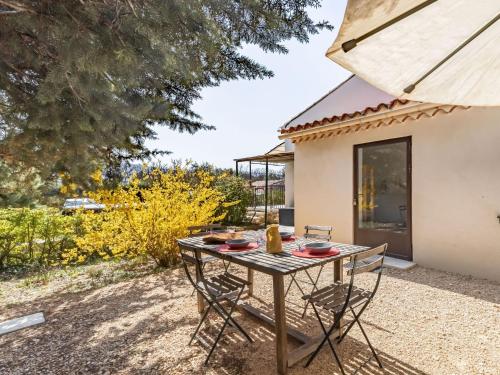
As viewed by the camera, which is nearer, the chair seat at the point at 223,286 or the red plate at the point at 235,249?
the chair seat at the point at 223,286

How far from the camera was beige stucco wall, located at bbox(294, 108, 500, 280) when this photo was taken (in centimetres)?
507

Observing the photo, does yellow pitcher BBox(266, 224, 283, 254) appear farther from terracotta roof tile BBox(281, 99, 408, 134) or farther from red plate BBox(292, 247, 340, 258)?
terracotta roof tile BBox(281, 99, 408, 134)

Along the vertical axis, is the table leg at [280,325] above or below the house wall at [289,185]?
below

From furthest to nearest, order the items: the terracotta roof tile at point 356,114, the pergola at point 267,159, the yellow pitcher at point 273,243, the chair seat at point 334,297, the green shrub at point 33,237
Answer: the pergola at point 267,159, the green shrub at point 33,237, the terracotta roof tile at point 356,114, the yellow pitcher at point 273,243, the chair seat at point 334,297

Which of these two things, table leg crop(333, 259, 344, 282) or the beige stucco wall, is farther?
the beige stucco wall

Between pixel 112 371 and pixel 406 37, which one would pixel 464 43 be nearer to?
pixel 406 37

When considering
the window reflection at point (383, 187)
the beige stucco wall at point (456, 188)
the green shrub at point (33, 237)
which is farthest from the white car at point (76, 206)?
the beige stucco wall at point (456, 188)

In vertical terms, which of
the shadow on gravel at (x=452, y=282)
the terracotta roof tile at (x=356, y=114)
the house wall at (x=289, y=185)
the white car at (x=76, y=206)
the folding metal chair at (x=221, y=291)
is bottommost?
the shadow on gravel at (x=452, y=282)

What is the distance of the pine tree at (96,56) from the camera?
2.88 m

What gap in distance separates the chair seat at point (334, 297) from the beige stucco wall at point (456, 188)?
3.69 m

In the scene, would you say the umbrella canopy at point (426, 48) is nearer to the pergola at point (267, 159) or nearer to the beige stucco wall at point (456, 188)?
the beige stucco wall at point (456, 188)

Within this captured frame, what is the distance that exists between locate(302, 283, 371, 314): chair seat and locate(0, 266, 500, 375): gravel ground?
22.7 inches

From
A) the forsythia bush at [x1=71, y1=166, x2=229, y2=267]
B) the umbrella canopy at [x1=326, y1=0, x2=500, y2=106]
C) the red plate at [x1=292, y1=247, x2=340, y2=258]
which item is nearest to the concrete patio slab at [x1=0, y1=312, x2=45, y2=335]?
the forsythia bush at [x1=71, y1=166, x2=229, y2=267]

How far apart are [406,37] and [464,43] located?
Result: 43 cm
